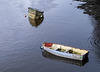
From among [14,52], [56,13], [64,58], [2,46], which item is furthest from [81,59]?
[56,13]

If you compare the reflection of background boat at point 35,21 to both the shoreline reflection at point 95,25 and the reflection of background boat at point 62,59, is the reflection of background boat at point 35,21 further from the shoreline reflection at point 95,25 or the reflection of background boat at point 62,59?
the reflection of background boat at point 62,59

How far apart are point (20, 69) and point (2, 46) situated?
1460cm

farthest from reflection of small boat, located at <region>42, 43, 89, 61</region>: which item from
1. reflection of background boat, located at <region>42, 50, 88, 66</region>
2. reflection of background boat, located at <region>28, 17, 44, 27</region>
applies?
reflection of background boat, located at <region>28, 17, 44, 27</region>

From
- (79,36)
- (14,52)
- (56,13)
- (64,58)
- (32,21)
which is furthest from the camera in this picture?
(56,13)

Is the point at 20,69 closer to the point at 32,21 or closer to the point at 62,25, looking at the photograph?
the point at 62,25

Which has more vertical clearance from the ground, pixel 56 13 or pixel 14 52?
pixel 56 13

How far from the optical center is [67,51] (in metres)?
39.5

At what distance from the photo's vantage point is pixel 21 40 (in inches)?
1984

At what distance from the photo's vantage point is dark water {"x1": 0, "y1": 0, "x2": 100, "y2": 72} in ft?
121

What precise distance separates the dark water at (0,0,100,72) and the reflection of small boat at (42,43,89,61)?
4.57 feet

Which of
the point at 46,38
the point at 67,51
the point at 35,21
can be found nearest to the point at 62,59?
the point at 67,51

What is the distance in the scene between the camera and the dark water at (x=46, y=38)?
36.8 metres

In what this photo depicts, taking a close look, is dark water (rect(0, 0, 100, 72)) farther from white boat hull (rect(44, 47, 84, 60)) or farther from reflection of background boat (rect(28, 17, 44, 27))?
white boat hull (rect(44, 47, 84, 60))

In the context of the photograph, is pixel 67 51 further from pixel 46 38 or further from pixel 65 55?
pixel 46 38
